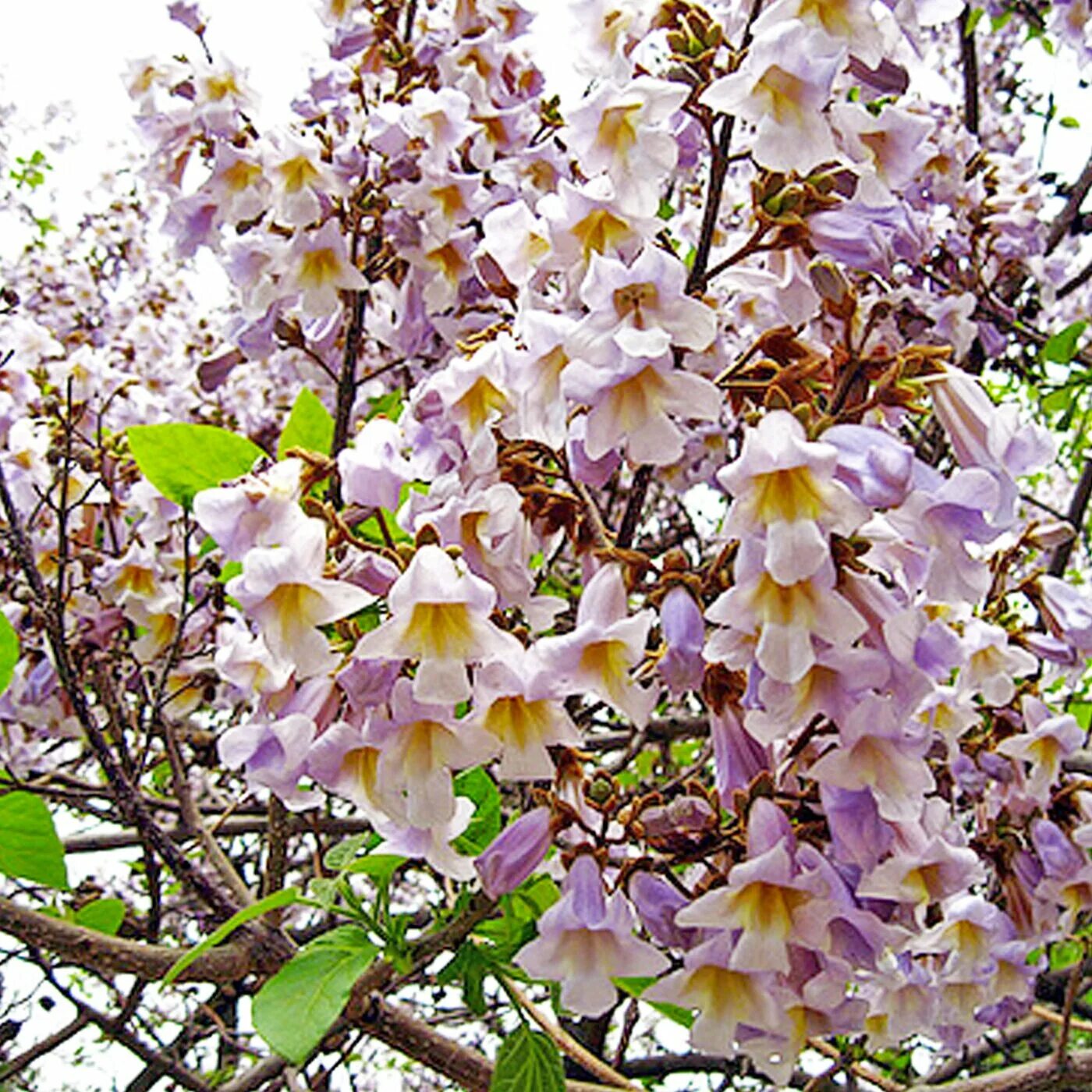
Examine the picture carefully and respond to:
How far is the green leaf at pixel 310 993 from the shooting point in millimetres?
1460

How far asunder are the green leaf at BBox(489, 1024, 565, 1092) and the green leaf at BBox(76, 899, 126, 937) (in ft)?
2.53

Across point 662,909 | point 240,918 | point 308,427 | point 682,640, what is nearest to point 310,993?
point 240,918

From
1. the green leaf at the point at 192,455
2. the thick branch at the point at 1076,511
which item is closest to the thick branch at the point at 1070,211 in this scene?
the thick branch at the point at 1076,511

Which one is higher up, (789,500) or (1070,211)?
(1070,211)

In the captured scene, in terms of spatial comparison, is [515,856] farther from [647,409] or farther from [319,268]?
[319,268]

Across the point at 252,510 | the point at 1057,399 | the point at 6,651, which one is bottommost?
the point at 252,510

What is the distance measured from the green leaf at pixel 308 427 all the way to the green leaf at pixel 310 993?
0.71 metres

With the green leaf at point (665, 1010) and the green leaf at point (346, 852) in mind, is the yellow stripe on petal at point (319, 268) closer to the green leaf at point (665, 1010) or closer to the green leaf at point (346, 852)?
the green leaf at point (346, 852)

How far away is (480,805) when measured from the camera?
178 cm

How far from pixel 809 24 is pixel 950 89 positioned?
5436 mm

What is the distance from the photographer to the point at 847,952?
1.34 m

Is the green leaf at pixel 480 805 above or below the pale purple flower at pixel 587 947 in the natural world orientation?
above

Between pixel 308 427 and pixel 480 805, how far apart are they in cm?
62

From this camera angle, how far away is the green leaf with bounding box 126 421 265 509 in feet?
6.05
